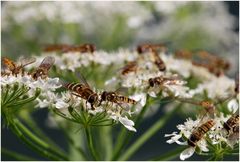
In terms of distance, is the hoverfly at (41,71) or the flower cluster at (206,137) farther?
the hoverfly at (41,71)

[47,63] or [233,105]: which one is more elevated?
[47,63]

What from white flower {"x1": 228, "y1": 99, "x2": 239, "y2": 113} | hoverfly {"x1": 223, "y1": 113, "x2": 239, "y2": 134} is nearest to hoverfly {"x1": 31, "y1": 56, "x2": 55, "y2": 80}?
hoverfly {"x1": 223, "y1": 113, "x2": 239, "y2": 134}

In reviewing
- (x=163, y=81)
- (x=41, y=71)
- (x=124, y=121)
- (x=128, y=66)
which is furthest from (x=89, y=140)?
(x=128, y=66)

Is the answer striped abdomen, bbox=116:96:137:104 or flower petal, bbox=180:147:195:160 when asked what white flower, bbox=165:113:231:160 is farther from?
striped abdomen, bbox=116:96:137:104

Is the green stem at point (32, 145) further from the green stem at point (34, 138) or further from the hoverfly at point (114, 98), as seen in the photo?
the hoverfly at point (114, 98)

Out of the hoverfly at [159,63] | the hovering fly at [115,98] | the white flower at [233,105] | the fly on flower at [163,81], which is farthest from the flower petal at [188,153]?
the hoverfly at [159,63]

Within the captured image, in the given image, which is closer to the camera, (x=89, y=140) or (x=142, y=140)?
(x=89, y=140)

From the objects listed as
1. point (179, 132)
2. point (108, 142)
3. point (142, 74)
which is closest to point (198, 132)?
point (179, 132)

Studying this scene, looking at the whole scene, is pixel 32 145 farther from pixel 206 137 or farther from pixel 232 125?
pixel 232 125

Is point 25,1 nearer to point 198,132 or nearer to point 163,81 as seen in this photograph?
point 163,81
